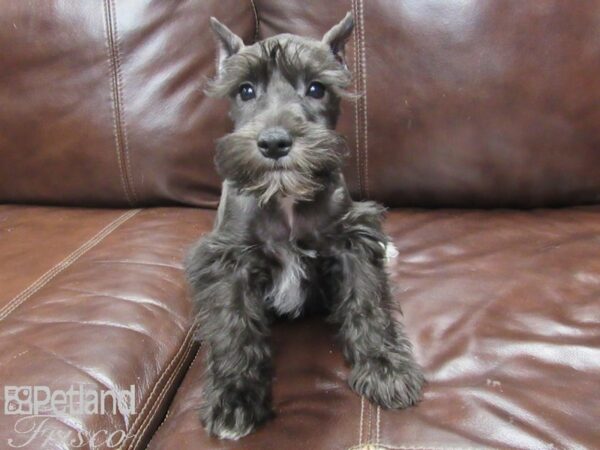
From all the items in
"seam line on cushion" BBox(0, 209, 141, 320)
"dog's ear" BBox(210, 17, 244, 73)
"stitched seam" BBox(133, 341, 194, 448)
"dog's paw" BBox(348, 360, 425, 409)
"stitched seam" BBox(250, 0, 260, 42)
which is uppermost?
"stitched seam" BBox(250, 0, 260, 42)

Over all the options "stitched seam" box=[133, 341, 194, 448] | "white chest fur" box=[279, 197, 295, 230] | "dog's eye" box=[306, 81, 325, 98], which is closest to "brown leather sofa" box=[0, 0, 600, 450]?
"stitched seam" box=[133, 341, 194, 448]

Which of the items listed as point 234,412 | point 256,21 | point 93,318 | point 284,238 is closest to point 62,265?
point 93,318

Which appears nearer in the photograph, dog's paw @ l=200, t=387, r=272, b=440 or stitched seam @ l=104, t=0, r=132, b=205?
dog's paw @ l=200, t=387, r=272, b=440

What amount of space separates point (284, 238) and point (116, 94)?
3.06ft

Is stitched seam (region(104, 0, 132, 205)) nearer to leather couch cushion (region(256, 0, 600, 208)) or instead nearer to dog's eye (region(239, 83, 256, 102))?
leather couch cushion (region(256, 0, 600, 208))

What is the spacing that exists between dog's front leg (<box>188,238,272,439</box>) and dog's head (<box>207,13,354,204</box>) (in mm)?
193

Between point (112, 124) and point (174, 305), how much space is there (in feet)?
2.62

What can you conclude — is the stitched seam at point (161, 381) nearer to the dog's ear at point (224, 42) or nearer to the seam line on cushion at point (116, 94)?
the dog's ear at point (224, 42)

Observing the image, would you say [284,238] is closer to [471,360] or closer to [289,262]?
[289,262]

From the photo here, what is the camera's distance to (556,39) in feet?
5.38

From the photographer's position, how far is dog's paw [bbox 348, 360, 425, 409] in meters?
1.00

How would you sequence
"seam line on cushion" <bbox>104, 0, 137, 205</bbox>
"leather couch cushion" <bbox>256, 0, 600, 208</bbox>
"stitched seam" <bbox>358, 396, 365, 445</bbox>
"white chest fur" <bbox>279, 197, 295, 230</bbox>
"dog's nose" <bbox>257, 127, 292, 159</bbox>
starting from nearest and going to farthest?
"stitched seam" <bbox>358, 396, 365, 445</bbox> → "dog's nose" <bbox>257, 127, 292, 159</bbox> → "white chest fur" <bbox>279, 197, 295, 230</bbox> → "leather couch cushion" <bbox>256, 0, 600, 208</bbox> → "seam line on cushion" <bbox>104, 0, 137, 205</bbox>

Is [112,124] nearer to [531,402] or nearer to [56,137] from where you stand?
[56,137]

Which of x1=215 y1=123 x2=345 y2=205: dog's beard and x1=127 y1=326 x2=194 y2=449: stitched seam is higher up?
x1=215 y1=123 x2=345 y2=205: dog's beard
